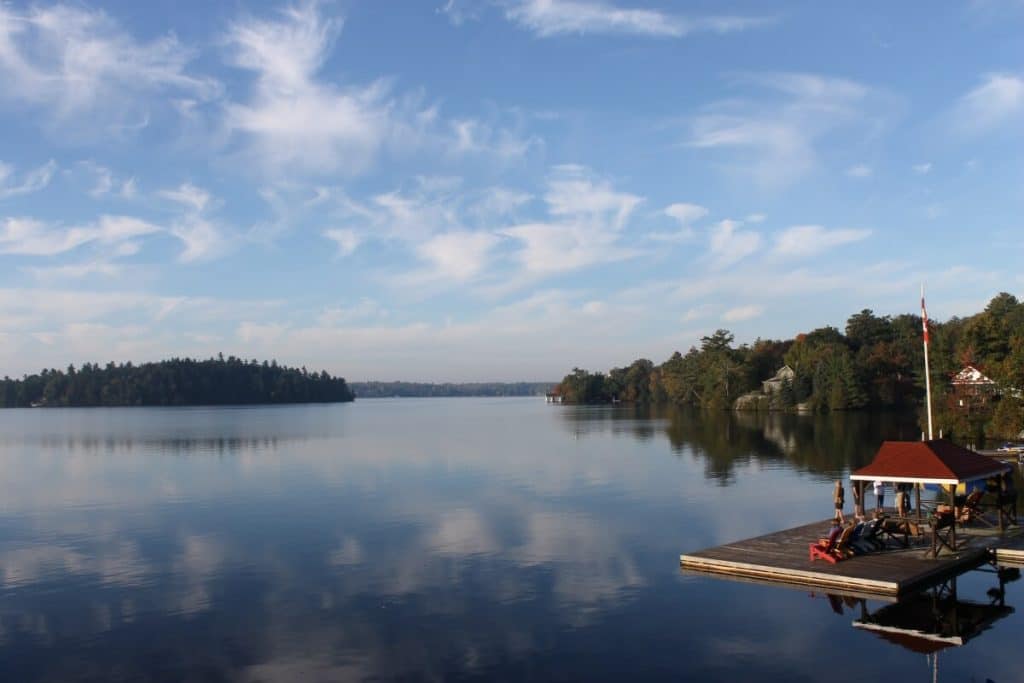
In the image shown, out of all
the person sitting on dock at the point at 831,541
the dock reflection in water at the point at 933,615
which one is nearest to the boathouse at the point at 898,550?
the dock reflection in water at the point at 933,615

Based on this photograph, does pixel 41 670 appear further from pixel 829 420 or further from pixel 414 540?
pixel 829 420

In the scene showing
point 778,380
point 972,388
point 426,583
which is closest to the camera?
point 426,583

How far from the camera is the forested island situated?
62438 millimetres

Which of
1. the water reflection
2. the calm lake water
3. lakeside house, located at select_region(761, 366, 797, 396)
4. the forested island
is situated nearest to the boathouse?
the calm lake water

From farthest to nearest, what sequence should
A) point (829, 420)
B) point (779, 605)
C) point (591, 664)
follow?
1. point (829, 420)
2. point (779, 605)
3. point (591, 664)

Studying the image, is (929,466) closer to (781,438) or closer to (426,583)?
(426,583)

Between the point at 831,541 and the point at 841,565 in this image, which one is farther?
the point at 831,541

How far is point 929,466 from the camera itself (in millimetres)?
22562

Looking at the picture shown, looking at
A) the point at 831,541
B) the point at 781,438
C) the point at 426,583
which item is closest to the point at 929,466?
the point at 831,541

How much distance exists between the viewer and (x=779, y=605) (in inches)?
729

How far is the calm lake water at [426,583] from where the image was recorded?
1541 centimetres

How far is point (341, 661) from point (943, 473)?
630 inches

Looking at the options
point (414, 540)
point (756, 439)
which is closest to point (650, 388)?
point (756, 439)

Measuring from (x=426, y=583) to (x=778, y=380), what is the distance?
11557 centimetres
